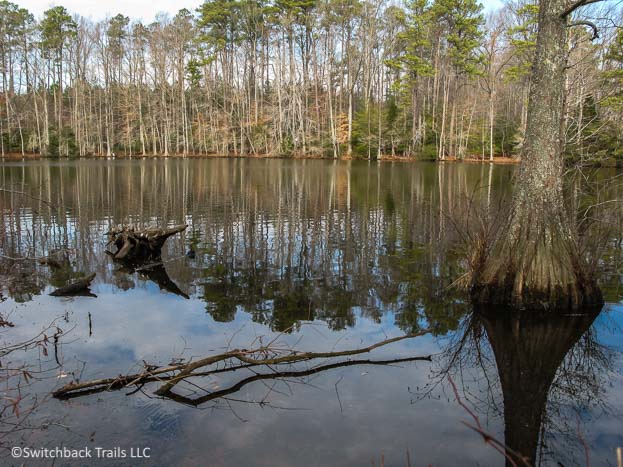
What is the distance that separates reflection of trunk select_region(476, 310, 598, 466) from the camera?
14.0ft

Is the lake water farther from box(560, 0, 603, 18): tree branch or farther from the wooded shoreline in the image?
the wooded shoreline

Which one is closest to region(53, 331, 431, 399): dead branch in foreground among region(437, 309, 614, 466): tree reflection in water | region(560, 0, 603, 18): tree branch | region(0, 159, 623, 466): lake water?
region(0, 159, 623, 466): lake water

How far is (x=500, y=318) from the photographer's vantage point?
22.8ft

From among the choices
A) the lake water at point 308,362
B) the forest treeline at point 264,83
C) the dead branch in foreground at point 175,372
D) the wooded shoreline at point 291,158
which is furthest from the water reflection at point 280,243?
the forest treeline at point 264,83

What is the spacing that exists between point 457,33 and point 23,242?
149 ft

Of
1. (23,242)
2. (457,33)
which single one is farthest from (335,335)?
(457,33)

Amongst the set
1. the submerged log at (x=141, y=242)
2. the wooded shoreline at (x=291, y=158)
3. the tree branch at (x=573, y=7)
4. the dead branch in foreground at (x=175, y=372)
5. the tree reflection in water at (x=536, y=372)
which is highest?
the tree branch at (x=573, y=7)

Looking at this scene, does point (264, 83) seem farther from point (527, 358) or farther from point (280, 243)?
point (527, 358)

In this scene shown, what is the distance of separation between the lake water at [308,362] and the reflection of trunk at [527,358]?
0.08ft

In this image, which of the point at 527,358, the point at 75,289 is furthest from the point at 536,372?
the point at 75,289

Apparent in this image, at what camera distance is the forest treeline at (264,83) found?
48.4 m

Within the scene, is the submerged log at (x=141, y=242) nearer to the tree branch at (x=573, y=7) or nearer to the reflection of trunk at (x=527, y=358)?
the reflection of trunk at (x=527, y=358)

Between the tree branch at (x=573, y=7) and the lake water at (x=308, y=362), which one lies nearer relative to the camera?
the lake water at (x=308, y=362)

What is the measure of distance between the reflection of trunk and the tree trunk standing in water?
33 cm
